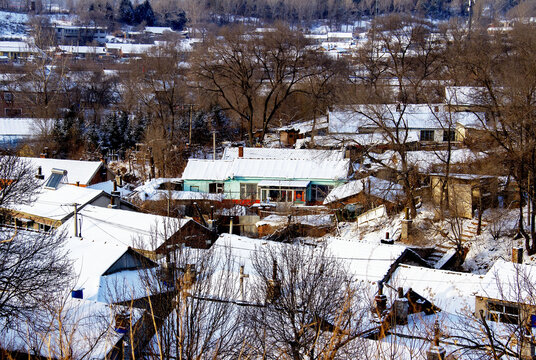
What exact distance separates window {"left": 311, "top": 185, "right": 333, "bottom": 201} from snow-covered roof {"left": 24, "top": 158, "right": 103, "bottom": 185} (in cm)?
937

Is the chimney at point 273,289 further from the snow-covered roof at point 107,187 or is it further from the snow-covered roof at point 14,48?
the snow-covered roof at point 14,48

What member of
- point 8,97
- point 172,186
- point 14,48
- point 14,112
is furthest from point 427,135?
point 14,48

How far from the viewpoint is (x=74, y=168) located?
89.0 feet

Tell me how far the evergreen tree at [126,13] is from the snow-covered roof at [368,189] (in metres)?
86.0

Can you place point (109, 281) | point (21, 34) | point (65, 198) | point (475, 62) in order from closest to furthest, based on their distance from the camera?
point (109, 281), point (475, 62), point (65, 198), point (21, 34)

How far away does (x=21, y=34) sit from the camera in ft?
302

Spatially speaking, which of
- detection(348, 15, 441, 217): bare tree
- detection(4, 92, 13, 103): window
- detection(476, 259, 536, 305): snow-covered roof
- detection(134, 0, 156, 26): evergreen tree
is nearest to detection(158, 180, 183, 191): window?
detection(348, 15, 441, 217): bare tree

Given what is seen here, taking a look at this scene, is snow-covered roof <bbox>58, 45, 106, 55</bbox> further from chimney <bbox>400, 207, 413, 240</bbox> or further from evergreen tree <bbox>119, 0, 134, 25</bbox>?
chimney <bbox>400, 207, 413, 240</bbox>

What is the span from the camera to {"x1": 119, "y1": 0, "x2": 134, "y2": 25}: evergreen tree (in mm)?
102750

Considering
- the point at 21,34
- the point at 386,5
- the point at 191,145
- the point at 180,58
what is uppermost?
the point at 386,5

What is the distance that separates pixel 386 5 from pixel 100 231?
106 metres

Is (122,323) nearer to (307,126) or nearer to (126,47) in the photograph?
(307,126)

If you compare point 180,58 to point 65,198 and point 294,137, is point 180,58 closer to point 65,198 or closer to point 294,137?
point 294,137

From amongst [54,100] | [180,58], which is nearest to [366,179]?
[54,100]
